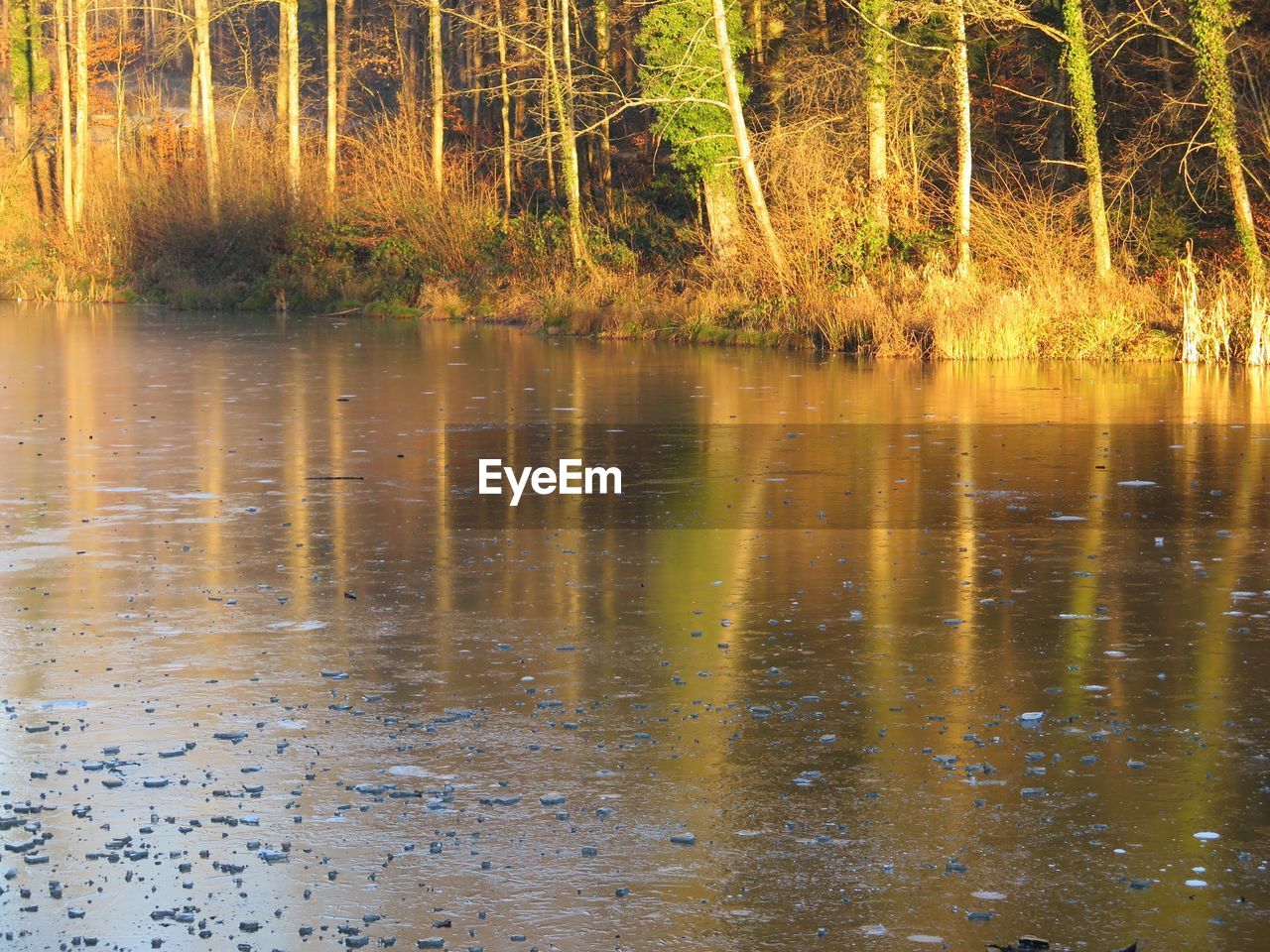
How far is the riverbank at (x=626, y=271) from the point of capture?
96.0ft

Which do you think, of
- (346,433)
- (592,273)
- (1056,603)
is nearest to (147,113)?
(592,273)

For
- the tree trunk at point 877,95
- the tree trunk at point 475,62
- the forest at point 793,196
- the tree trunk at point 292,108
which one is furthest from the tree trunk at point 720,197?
the tree trunk at point 475,62

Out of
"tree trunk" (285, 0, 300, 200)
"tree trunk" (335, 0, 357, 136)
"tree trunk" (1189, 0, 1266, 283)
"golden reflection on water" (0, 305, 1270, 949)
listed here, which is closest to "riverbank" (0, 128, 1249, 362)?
"tree trunk" (285, 0, 300, 200)

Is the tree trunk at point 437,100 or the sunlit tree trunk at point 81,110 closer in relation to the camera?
the tree trunk at point 437,100

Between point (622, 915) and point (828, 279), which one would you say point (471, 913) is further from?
point (828, 279)

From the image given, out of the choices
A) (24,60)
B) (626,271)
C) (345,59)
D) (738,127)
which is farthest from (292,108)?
(24,60)

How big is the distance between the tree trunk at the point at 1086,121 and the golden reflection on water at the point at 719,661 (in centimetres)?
1642

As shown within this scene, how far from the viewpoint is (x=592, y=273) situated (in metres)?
39.7

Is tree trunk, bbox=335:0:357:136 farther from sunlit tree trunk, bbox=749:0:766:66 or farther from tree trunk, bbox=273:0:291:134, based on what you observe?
sunlit tree trunk, bbox=749:0:766:66

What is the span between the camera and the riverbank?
29250 millimetres

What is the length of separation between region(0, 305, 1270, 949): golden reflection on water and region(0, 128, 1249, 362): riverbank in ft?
34.8

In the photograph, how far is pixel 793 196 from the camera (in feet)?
118

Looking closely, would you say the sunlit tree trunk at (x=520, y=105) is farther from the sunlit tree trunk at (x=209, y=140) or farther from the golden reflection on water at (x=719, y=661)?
the golden reflection on water at (x=719, y=661)

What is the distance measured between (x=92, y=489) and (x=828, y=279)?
2101 cm
